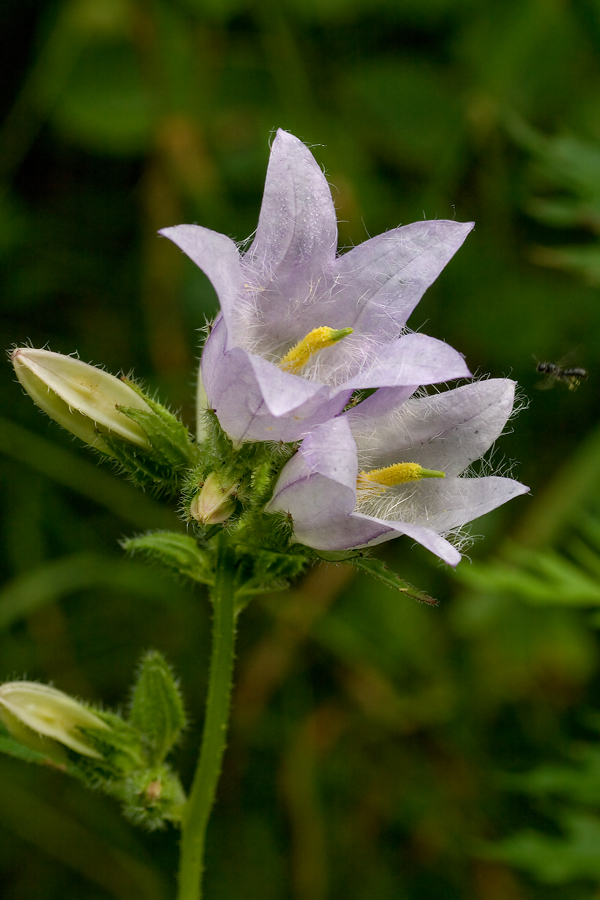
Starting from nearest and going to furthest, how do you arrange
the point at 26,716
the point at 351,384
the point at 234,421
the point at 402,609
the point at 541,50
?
1. the point at 351,384
2. the point at 234,421
3. the point at 26,716
4. the point at 402,609
5. the point at 541,50

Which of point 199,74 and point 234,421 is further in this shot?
point 199,74

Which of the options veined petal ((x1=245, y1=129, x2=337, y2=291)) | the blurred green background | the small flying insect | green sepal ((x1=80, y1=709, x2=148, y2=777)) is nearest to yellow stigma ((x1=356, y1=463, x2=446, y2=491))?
veined petal ((x1=245, y1=129, x2=337, y2=291))

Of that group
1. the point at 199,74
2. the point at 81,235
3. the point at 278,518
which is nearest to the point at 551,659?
the point at 278,518

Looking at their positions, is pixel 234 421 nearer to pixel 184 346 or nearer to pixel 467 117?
pixel 184 346

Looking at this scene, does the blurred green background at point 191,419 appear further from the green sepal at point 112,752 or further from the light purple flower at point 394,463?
the green sepal at point 112,752

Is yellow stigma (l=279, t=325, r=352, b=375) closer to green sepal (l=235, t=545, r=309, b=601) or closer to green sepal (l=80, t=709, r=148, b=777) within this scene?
green sepal (l=235, t=545, r=309, b=601)

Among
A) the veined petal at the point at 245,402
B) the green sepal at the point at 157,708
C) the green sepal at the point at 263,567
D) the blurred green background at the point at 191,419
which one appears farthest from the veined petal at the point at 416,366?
the blurred green background at the point at 191,419
